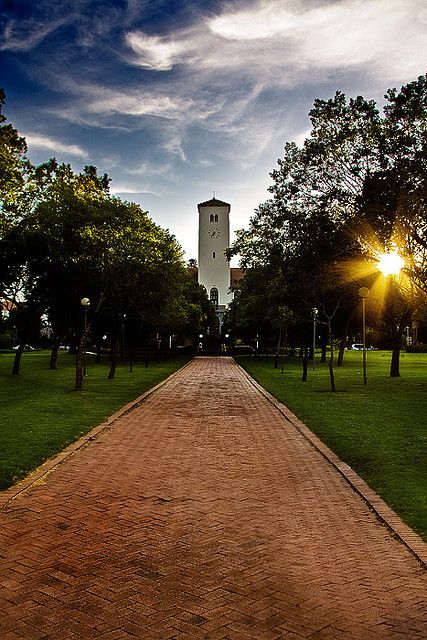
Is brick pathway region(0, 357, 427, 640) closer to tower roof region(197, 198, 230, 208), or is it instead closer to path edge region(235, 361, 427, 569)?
path edge region(235, 361, 427, 569)

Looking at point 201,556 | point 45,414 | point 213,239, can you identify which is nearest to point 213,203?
point 213,239

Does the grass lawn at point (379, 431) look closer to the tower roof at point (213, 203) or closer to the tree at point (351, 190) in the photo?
the tree at point (351, 190)

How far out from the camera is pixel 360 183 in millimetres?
22000

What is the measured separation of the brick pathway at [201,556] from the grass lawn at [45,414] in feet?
1.94

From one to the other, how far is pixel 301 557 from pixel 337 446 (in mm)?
5440

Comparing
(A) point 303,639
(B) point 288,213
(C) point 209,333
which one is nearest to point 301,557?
(A) point 303,639

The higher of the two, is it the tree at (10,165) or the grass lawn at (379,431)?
the tree at (10,165)

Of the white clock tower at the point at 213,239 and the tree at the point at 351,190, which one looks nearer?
the tree at the point at 351,190

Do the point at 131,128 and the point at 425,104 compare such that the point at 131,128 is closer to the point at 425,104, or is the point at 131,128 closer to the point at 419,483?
the point at 425,104

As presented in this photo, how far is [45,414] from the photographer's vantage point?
Answer: 552 inches

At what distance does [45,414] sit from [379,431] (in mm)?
6898

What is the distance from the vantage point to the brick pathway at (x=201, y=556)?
3.98 metres

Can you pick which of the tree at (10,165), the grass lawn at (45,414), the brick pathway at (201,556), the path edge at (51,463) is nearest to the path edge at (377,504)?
the brick pathway at (201,556)

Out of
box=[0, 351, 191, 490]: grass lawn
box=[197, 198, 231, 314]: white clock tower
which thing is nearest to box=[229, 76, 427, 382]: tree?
box=[0, 351, 191, 490]: grass lawn
